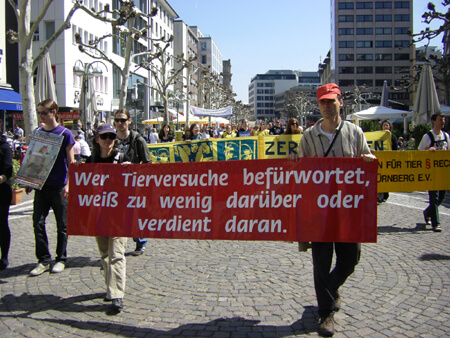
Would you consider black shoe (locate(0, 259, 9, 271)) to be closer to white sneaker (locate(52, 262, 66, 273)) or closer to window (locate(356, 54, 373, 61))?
white sneaker (locate(52, 262, 66, 273))

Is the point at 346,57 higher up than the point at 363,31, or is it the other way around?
the point at 363,31

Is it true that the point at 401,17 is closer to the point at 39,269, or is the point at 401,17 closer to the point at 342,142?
the point at 342,142

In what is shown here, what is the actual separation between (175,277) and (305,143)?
2.37 metres

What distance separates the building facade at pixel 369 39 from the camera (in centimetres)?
11944

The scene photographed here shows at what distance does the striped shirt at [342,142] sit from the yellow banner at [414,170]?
12.5ft

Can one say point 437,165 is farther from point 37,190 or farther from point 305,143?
A: point 37,190

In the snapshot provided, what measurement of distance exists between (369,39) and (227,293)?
126260 mm

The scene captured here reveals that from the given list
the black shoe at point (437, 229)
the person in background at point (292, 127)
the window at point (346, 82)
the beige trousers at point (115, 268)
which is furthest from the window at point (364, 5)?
the beige trousers at point (115, 268)

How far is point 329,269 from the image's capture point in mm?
4027

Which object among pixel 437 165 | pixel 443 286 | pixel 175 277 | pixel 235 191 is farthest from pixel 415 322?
pixel 437 165

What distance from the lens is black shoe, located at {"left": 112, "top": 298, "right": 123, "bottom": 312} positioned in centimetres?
436

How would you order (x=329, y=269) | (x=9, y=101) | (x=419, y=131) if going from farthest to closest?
(x=9, y=101)
(x=419, y=131)
(x=329, y=269)

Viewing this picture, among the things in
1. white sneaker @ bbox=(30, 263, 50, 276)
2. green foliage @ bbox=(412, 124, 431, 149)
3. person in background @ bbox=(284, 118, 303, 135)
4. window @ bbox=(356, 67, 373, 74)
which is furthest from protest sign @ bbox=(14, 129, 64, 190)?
window @ bbox=(356, 67, 373, 74)

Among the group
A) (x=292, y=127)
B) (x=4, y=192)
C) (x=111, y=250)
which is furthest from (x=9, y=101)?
(x=111, y=250)
